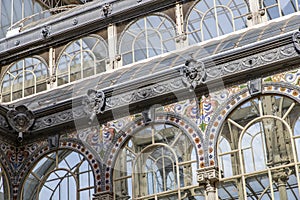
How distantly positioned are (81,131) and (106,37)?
12.6 feet

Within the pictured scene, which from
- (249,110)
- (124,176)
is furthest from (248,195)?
(124,176)

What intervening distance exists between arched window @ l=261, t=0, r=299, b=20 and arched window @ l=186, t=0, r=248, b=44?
0.68 meters

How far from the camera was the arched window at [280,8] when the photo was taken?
22906mm

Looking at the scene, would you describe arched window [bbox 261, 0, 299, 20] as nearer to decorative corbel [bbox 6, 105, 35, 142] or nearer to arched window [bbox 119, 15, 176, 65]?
arched window [bbox 119, 15, 176, 65]

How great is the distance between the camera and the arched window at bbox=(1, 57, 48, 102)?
25.6m

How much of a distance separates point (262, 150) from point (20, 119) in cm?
720

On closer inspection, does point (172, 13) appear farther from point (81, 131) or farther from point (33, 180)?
point (33, 180)

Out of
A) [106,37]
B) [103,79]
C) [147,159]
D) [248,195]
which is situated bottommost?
[248,195]

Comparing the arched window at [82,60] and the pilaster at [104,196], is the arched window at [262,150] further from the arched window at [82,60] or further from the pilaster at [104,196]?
the arched window at [82,60]

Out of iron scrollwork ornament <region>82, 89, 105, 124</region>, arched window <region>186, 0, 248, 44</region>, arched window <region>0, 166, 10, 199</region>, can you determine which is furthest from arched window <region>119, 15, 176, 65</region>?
arched window <region>0, 166, 10, 199</region>

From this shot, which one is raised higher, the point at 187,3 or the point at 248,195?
the point at 187,3

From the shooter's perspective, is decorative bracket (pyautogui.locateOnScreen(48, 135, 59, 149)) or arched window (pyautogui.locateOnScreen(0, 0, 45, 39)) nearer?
decorative bracket (pyautogui.locateOnScreen(48, 135, 59, 149))

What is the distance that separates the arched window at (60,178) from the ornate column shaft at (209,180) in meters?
Result: 3.20

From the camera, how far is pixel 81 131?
22656 mm
